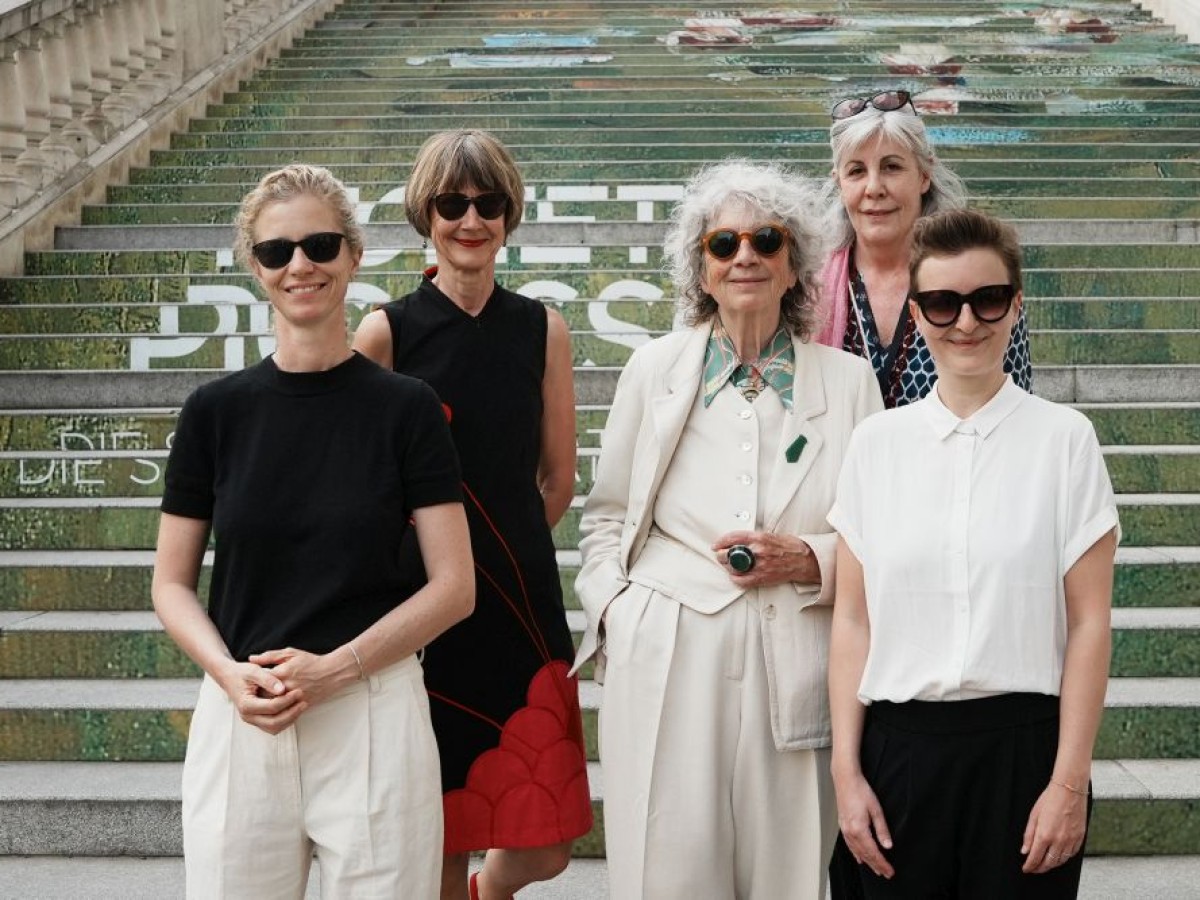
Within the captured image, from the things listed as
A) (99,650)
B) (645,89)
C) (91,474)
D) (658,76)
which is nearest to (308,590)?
(99,650)

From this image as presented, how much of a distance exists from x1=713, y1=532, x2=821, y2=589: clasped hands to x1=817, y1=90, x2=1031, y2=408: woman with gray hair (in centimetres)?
52

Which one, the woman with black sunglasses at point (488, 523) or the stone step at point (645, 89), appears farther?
the stone step at point (645, 89)

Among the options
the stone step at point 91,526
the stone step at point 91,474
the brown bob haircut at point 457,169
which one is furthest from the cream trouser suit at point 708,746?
the stone step at point 91,474

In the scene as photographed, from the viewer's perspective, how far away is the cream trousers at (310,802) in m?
2.43

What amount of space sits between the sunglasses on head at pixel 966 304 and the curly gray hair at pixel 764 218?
1.51 feet

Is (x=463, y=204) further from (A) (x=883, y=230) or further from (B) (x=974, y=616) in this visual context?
(B) (x=974, y=616)

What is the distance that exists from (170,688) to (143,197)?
462 centimetres

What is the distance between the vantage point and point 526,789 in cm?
311

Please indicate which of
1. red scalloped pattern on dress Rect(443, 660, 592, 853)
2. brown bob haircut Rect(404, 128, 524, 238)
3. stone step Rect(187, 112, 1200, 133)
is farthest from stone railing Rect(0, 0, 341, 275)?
red scalloped pattern on dress Rect(443, 660, 592, 853)

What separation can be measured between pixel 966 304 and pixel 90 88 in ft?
24.3

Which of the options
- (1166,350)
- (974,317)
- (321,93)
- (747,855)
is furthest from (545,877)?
(321,93)

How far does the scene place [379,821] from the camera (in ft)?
8.09

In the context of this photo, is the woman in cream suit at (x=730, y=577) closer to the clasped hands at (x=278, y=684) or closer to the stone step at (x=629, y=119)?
the clasped hands at (x=278, y=684)

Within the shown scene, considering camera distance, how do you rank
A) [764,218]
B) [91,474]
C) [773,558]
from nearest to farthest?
[773,558], [764,218], [91,474]
